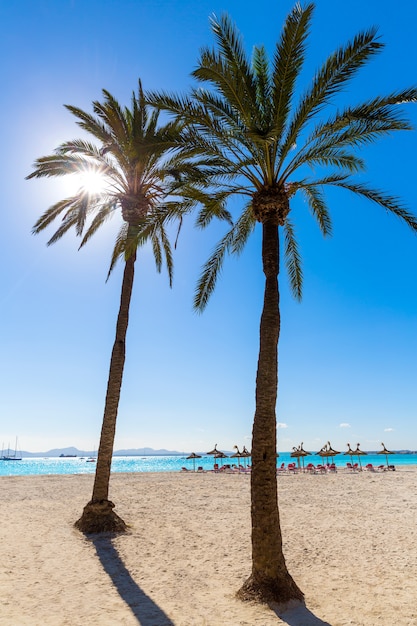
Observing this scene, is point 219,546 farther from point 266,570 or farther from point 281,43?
point 281,43

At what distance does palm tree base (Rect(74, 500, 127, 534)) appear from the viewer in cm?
1168

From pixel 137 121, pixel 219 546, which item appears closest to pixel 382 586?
pixel 219 546

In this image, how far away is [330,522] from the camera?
43.1 ft

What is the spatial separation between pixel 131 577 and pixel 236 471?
27833 mm

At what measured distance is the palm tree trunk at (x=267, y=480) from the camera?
725 centimetres

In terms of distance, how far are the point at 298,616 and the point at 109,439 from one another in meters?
7.51

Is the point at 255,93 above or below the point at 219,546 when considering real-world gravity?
above

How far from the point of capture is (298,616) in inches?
258

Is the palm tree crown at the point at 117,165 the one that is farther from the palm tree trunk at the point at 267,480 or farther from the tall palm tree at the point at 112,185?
the palm tree trunk at the point at 267,480

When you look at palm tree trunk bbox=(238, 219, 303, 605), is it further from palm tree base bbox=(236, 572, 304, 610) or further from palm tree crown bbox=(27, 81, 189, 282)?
palm tree crown bbox=(27, 81, 189, 282)

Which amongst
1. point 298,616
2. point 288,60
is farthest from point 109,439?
→ point 288,60

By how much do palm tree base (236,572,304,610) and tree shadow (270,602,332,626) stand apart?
12cm

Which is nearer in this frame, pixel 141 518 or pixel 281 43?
pixel 281 43

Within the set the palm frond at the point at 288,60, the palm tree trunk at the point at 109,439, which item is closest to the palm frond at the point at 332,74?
the palm frond at the point at 288,60
